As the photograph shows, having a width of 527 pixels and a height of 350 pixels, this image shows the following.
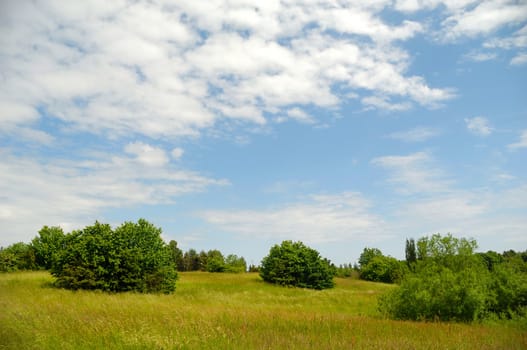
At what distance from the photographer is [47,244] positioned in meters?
55.9

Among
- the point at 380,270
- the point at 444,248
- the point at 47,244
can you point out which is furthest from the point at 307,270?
the point at 380,270

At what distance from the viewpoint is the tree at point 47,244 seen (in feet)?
182

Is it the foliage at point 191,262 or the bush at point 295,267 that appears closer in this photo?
the bush at point 295,267

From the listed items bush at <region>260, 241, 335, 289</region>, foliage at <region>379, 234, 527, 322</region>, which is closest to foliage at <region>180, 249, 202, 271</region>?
bush at <region>260, 241, 335, 289</region>

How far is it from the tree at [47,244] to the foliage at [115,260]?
27.0 m

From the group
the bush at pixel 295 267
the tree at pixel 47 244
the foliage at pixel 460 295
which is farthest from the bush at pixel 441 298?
the tree at pixel 47 244

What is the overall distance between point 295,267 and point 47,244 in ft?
123

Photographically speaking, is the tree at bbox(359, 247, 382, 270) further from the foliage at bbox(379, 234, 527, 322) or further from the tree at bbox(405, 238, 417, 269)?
the foliage at bbox(379, 234, 527, 322)

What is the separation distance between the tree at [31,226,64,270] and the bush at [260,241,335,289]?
31096mm

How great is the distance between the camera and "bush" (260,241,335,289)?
53.3m

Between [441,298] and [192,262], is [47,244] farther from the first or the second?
[192,262]

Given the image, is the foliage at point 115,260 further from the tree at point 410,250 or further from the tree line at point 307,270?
the tree at point 410,250

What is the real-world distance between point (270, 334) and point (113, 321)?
4600 millimetres

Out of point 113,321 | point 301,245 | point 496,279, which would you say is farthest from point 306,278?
point 113,321
